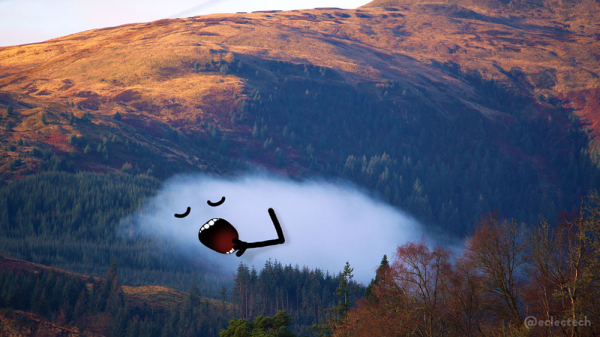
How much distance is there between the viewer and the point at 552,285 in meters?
38.0

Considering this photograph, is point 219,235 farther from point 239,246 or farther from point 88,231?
point 88,231

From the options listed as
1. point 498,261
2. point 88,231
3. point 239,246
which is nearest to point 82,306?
point 88,231

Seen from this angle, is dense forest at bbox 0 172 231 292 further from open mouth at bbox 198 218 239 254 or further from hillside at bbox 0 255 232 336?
open mouth at bbox 198 218 239 254

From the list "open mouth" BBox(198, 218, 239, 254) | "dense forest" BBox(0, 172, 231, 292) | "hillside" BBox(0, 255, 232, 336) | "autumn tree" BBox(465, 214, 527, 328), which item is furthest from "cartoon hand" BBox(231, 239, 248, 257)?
"dense forest" BBox(0, 172, 231, 292)

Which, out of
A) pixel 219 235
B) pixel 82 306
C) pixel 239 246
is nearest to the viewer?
pixel 239 246

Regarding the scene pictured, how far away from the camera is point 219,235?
37.2 ft

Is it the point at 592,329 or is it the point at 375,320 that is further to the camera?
the point at 375,320

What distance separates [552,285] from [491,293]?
366 centimetres

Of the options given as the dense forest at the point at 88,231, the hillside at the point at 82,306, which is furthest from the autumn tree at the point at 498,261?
the dense forest at the point at 88,231

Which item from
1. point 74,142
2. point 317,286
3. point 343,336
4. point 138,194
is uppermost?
point 74,142

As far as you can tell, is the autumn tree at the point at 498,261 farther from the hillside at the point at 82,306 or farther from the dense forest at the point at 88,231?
the dense forest at the point at 88,231

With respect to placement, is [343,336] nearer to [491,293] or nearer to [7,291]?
[491,293]

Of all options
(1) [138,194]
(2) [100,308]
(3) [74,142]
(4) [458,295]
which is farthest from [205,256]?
(4) [458,295]

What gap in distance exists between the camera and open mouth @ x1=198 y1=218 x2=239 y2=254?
11234 mm
